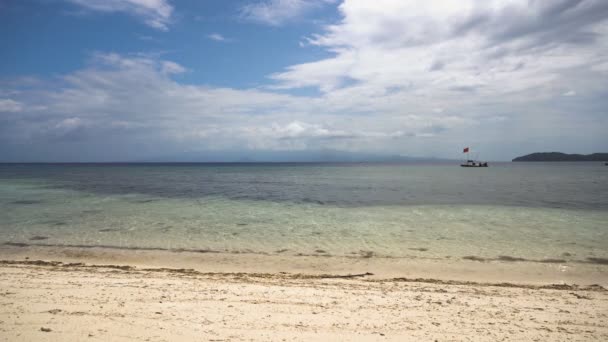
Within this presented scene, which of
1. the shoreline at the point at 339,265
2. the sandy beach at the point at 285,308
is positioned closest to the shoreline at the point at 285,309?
the sandy beach at the point at 285,308

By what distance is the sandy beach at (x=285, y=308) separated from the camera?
18.3ft

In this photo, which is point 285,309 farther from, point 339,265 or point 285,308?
point 339,265

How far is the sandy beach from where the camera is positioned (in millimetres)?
5566

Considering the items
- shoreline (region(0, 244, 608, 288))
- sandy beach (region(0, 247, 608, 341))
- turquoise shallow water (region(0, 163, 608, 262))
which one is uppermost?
sandy beach (region(0, 247, 608, 341))

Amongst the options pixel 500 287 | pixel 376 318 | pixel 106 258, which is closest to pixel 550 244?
pixel 500 287

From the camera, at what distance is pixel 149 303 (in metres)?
6.75

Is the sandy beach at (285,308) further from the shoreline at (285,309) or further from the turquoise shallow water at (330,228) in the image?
the turquoise shallow water at (330,228)

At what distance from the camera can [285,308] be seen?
6633 mm

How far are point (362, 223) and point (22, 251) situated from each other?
16.0 metres


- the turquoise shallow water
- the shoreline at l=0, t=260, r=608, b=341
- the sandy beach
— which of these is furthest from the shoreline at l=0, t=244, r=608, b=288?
the shoreline at l=0, t=260, r=608, b=341

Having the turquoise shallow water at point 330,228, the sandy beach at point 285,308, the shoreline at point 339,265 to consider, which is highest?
the sandy beach at point 285,308

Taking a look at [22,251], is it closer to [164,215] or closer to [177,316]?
[164,215]

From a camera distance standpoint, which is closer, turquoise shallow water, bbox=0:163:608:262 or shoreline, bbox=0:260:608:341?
shoreline, bbox=0:260:608:341

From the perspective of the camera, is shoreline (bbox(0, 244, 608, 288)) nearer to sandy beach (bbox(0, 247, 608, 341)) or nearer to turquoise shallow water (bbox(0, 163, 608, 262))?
sandy beach (bbox(0, 247, 608, 341))
